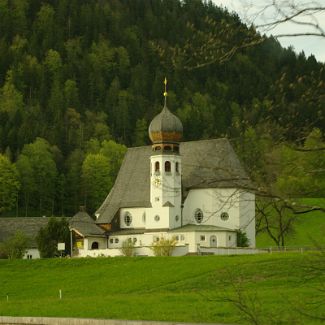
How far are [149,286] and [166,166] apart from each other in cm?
2527

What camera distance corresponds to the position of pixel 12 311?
24188 mm

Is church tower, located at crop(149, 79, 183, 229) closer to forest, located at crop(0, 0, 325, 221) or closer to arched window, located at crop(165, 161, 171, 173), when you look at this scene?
arched window, located at crop(165, 161, 171, 173)

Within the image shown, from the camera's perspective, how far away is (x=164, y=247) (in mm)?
54062

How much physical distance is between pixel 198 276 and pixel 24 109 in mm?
104601

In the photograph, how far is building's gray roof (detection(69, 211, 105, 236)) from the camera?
203 feet

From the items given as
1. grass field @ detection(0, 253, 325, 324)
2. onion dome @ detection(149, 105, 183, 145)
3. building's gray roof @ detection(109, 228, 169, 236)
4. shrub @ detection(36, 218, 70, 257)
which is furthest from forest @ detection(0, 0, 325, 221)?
shrub @ detection(36, 218, 70, 257)

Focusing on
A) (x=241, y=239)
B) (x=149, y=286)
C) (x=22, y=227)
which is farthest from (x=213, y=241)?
(x=149, y=286)

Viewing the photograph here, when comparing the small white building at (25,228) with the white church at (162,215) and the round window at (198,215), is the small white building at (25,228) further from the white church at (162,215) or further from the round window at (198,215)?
the round window at (198,215)

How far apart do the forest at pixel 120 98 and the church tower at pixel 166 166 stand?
5686 mm

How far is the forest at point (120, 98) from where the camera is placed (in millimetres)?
8242

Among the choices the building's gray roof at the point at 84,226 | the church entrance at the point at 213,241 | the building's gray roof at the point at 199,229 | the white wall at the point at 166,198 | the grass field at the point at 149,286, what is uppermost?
the white wall at the point at 166,198

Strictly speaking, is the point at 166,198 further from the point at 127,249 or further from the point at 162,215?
the point at 127,249

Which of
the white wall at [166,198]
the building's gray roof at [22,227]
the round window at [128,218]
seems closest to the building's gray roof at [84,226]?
the round window at [128,218]

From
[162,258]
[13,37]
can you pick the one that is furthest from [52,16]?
[162,258]
